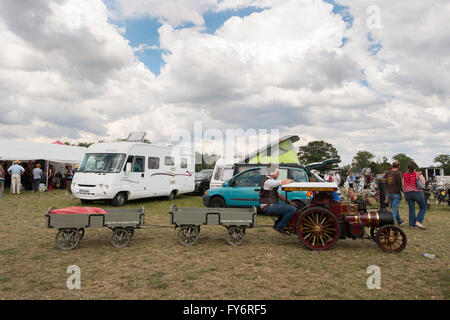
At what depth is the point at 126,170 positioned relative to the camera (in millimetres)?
11781

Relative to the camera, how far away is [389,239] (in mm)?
5719

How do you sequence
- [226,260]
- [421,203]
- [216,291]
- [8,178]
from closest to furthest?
[216,291] < [226,260] < [421,203] < [8,178]

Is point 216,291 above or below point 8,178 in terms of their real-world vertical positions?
below

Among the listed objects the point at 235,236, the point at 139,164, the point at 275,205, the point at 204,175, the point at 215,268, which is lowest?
the point at 215,268

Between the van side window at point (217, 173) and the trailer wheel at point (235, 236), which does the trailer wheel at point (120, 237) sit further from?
the van side window at point (217, 173)

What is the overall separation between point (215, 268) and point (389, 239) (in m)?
3.40

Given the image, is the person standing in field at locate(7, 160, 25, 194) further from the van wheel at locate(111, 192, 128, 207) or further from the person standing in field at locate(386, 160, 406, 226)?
the person standing in field at locate(386, 160, 406, 226)

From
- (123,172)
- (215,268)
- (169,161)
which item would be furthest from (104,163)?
(215,268)

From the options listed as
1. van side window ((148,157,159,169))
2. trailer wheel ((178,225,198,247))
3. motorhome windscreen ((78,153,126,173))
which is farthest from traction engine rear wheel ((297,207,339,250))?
van side window ((148,157,159,169))

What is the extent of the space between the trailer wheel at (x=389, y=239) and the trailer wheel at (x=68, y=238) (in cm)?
571

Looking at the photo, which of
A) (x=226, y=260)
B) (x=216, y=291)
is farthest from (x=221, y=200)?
(x=216, y=291)

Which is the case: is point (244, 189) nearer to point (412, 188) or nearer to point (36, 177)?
point (412, 188)

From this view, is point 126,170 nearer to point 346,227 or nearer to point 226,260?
point 226,260
